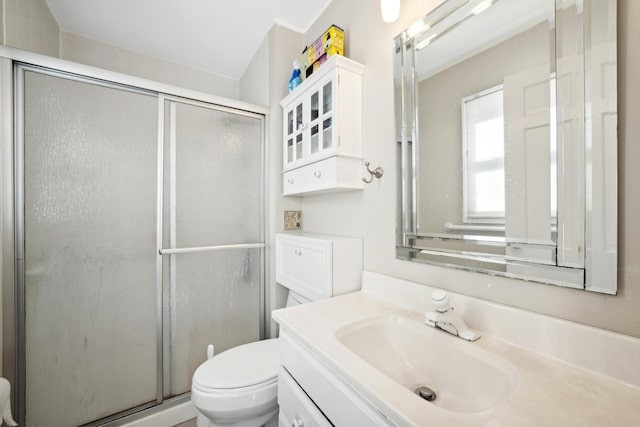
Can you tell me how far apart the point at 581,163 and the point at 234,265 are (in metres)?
1.67

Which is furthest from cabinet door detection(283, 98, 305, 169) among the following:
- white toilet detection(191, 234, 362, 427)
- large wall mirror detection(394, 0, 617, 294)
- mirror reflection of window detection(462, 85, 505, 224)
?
mirror reflection of window detection(462, 85, 505, 224)

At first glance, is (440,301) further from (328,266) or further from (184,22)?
(184,22)

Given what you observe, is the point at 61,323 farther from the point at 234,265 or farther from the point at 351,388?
the point at 351,388

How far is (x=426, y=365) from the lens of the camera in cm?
80

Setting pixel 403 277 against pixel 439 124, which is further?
pixel 403 277

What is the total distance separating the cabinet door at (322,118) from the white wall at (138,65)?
1.41 meters

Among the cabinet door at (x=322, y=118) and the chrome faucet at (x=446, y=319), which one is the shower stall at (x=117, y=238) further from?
the chrome faucet at (x=446, y=319)

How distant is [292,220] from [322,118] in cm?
76

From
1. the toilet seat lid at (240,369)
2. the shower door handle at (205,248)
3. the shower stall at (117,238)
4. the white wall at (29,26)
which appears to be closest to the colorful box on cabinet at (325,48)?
the shower stall at (117,238)

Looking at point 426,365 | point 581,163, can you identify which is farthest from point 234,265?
point 581,163

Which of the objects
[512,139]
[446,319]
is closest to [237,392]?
[446,319]

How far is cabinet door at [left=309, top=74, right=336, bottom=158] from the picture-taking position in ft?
4.12

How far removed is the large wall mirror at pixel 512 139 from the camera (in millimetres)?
618

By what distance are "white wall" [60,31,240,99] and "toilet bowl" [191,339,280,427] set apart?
2.13 meters
